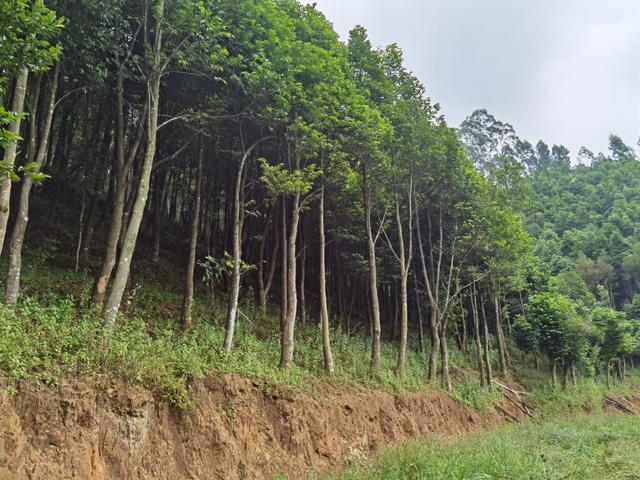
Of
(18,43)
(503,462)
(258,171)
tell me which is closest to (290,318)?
(503,462)

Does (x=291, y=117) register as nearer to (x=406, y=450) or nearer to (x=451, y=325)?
(x=406, y=450)

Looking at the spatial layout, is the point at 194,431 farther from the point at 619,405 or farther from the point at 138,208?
the point at 619,405

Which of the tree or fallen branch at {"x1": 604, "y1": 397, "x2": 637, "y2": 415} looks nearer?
the tree

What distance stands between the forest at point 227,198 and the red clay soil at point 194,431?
1.42 ft

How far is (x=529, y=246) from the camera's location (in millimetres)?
23125

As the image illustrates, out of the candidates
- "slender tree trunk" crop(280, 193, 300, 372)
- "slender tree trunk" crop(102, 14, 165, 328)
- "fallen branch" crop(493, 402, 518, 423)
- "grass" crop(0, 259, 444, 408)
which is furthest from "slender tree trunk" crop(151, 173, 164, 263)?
"fallen branch" crop(493, 402, 518, 423)

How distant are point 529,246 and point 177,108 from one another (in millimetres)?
18067

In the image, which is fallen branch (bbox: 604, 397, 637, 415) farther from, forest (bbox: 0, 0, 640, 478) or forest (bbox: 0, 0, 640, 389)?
forest (bbox: 0, 0, 640, 478)

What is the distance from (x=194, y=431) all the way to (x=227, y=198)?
48.7 ft

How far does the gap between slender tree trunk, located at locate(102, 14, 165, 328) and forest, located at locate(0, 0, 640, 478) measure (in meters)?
0.05

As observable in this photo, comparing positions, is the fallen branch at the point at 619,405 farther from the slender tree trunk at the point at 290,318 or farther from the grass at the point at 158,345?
the slender tree trunk at the point at 290,318

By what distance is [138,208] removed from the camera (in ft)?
33.6

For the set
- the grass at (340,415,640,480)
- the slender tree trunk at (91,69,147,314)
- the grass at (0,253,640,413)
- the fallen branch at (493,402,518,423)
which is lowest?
the fallen branch at (493,402,518,423)

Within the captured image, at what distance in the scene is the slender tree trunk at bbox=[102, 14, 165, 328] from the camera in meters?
9.38
